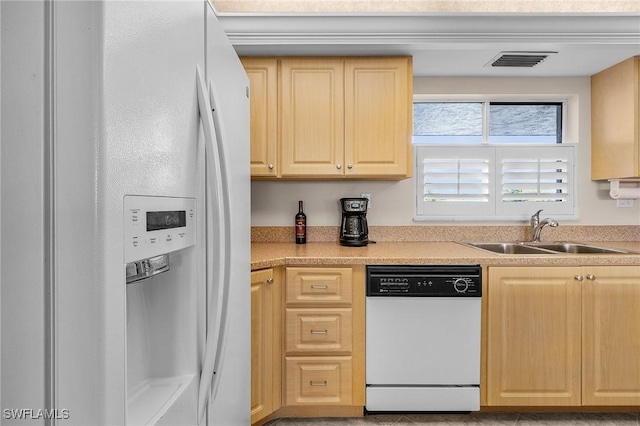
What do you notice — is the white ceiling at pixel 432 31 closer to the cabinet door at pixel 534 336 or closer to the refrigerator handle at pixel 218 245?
the cabinet door at pixel 534 336

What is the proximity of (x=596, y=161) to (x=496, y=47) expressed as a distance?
1.19 m

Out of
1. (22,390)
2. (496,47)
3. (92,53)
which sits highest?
(496,47)

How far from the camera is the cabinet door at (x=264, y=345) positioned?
74.5 inches

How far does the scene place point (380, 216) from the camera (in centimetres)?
279

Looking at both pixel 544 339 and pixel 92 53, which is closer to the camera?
pixel 92 53

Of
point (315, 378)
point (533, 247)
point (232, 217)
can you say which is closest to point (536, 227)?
point (533, 247)

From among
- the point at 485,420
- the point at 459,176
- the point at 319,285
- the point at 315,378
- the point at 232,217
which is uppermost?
the point at 459,176

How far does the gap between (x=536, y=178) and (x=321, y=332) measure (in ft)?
6.37

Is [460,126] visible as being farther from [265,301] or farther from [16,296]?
[16,296]

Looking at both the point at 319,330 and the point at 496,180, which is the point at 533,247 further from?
the point at 319,330

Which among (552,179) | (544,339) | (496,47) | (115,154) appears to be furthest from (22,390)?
Answer: (552,179)

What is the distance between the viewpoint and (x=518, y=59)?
247cm

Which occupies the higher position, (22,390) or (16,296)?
(16,296)

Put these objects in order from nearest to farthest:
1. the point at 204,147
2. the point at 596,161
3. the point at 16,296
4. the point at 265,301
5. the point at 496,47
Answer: the point at 16,296, the point at 204,147, the point at 265,301, the point at 496,47, the point at 596,161
